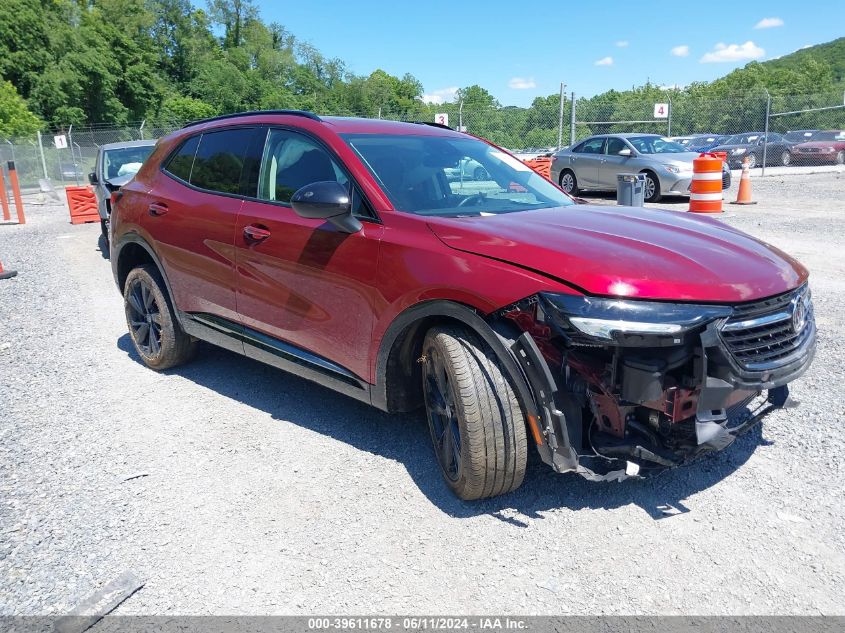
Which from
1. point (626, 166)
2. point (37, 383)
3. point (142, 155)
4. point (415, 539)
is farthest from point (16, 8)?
point (415, 539)

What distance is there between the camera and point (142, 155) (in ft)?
39.3

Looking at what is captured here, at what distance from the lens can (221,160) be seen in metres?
4.46

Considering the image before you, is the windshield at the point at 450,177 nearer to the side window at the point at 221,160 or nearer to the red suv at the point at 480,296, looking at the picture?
the red suv at the point at 480,296

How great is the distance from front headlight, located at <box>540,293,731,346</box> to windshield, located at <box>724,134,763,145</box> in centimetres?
2583

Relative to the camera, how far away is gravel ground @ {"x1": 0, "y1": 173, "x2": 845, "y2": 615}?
2561 mm

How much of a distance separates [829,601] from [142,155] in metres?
12.3

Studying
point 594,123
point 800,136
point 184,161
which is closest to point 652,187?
point 594,123

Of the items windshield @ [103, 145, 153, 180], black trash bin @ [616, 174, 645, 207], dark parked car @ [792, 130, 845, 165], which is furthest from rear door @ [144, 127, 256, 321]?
dark parked car @ [792, 130, 845, 165]

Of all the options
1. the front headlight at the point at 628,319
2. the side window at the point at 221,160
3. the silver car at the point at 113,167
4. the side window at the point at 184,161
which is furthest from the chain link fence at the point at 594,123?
the front headlight at the point at 628,319

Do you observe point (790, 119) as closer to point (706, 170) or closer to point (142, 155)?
point (706, 170)

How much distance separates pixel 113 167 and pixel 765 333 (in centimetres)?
1146

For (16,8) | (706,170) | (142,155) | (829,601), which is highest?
(16,8)

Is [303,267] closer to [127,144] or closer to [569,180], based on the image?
[127,144]

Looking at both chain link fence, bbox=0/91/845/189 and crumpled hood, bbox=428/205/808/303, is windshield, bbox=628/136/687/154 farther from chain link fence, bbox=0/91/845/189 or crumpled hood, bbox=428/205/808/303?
crumpled hood, bbox=428/205/808/303
